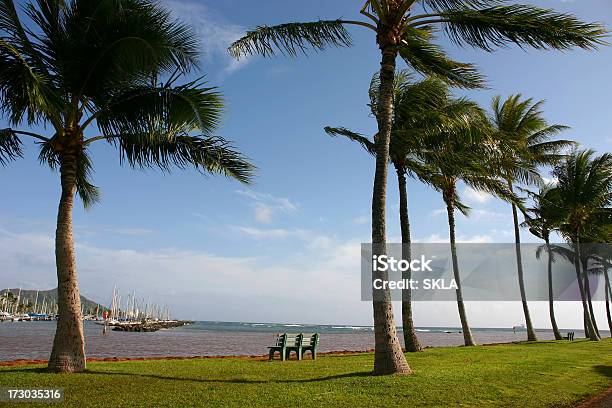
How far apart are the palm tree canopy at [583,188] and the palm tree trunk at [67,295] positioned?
28.7 meters

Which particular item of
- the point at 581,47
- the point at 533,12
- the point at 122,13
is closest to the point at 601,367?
the point at 581,47

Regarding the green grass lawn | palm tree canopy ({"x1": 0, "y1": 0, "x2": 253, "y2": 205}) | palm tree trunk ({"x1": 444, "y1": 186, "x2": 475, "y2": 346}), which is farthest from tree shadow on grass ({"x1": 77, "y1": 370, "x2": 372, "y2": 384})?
palm tree trunk ({"x1": 444, "y1": 186, "x2": 475, "y2": 346})

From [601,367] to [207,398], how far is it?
11753 millimetres

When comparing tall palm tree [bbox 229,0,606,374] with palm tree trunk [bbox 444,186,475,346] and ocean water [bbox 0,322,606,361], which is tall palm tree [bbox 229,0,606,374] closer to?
palm tree trunk [bbox 444,186,475,346]

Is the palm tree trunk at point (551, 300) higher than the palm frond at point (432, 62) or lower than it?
lower

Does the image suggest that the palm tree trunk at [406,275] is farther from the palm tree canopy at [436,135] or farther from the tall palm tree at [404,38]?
the tall palm tree at [404,38]

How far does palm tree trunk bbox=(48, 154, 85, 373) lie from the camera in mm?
10359

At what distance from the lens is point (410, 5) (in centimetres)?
1174

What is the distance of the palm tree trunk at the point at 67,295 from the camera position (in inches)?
408

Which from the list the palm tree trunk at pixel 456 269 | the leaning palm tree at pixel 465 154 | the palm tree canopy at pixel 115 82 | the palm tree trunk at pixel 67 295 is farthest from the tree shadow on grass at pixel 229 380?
the palm tree trunk at pixel 456 269

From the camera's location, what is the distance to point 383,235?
11.3 metres

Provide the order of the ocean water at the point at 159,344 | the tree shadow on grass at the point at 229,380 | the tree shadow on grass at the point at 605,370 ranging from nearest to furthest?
1. the tree shadow on grass at the point at 229,380
2. the tree shadow on grass at the point at 605,370
3. the ocean water at the point at 159,344

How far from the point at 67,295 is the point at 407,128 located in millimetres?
13457

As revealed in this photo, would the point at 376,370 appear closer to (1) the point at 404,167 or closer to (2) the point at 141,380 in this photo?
(2) the point at 141,380
